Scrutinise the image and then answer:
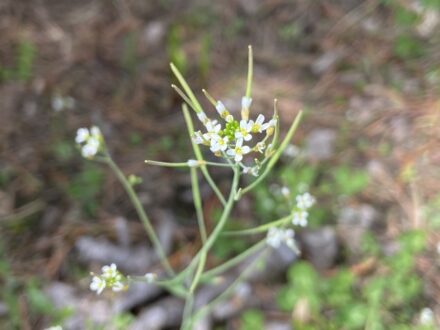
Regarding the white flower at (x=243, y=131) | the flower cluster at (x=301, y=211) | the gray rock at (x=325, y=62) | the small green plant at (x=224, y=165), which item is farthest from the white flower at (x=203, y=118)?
the gray rock at (x=325, y=62)

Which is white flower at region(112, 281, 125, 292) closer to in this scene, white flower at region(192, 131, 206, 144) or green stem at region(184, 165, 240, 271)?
green stem at region(184, 165, 240, 271)

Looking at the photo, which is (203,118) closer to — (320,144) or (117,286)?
(117,286)

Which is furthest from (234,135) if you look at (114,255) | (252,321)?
(114,255)

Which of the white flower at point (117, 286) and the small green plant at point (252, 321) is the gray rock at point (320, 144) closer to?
the small green plant at point (252, 321)

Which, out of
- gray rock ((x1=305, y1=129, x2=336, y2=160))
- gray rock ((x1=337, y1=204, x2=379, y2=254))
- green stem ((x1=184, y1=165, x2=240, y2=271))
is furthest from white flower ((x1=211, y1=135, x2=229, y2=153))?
gray rock ((x1=305, y1=129, x2=336, y2=160))

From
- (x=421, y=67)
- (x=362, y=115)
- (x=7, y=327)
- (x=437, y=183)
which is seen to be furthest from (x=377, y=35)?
(x=7, y=327)

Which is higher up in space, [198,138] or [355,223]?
[198,138]
